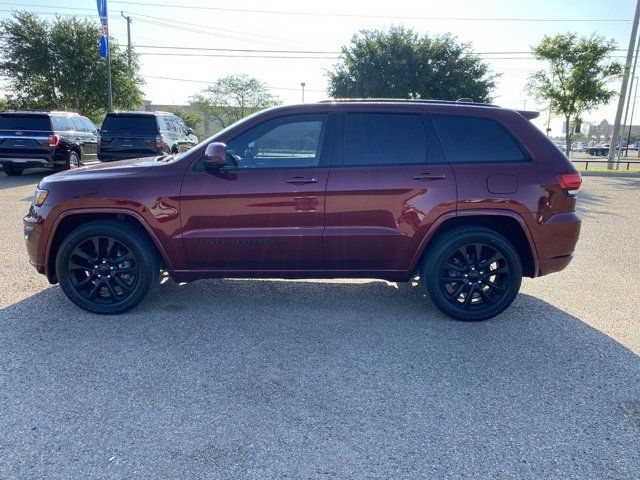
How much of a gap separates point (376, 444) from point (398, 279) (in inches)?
74.6

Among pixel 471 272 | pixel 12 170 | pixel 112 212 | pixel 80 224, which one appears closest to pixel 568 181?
pixel 471 272

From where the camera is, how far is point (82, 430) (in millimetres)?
2494

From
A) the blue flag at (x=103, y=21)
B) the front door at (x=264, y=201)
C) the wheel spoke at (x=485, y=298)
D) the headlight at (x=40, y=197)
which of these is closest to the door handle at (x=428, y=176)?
the front door at (x=264, y=201)

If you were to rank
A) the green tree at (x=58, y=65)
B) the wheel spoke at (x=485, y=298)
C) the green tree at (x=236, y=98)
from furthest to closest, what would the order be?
the green tree at (x=236, y=98) < the green tree at (x=58, y=65) < the wheel spoke at (x=485, y=298)

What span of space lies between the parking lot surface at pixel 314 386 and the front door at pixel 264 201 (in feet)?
1.95

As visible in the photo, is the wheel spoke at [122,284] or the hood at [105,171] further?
the wheel spoke at [122,284]

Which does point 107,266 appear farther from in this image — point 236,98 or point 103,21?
point 236,98

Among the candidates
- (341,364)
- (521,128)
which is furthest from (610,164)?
(341,364)

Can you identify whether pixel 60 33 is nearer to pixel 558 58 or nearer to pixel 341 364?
pixel 558 58

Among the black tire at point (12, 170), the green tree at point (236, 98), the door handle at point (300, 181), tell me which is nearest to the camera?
the door handle at point (300, 181)

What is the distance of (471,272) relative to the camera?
4051 mm

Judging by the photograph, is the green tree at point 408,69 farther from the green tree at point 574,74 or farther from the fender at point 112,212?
the fender at point 112,212

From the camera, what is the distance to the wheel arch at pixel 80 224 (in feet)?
12.9

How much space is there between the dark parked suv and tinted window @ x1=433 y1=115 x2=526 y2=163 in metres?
0.01
